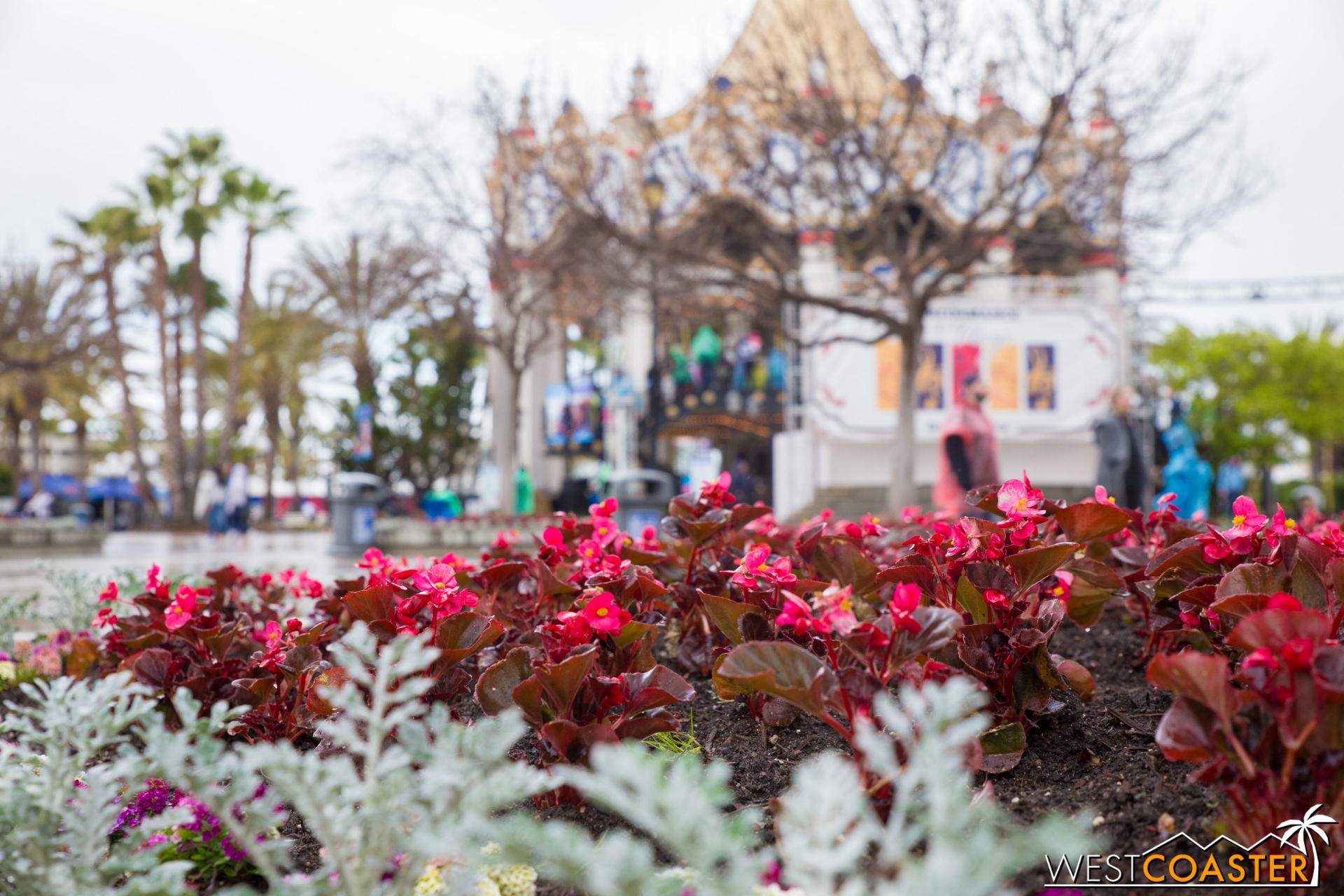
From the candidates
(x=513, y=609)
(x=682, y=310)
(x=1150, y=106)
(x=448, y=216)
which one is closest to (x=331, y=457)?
(x=448, y=216)

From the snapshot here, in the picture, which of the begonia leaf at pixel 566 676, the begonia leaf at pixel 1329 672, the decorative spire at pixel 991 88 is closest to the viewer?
the begonia leaf at pixel 1329 672

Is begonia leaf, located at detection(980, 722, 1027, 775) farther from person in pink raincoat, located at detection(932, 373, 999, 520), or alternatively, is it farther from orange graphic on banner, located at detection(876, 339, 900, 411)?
orange graphic on banner, located at detection(876, 339, 900, 411)

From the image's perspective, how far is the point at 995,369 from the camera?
53.1 ft

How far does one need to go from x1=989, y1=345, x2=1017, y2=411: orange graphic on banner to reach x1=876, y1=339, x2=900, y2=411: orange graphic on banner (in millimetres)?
1838

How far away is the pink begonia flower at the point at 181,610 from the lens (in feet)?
8.62

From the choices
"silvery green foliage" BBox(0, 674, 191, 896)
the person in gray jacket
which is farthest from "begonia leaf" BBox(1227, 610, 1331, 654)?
the person in gray jacket

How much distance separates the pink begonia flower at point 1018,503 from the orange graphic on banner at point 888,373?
1408 cm

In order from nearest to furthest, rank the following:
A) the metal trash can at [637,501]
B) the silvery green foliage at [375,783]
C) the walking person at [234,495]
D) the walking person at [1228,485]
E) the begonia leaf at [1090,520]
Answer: the silvery green foliage at [375,783] < the begonia leaf at [1090,520] < the metal trash can at [637,501] < the walking person at [234,495] < the walking person at [1228,485]

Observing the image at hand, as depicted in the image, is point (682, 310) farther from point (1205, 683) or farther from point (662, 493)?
point (1205, 683)

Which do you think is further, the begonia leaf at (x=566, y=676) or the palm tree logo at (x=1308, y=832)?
the begonia leaf at (x=566, y=676)

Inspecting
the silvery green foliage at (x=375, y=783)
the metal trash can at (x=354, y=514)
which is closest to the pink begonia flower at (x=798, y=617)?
the silvery green foliage at (x=375, y=783)

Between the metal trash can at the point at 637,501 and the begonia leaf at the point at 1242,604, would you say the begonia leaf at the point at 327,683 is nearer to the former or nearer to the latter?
A: the begonia leaf at the point at 1242,604

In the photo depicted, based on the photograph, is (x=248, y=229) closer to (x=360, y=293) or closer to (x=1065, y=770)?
(x=360, y=293)

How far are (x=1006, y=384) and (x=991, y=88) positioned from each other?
24.3 feet
